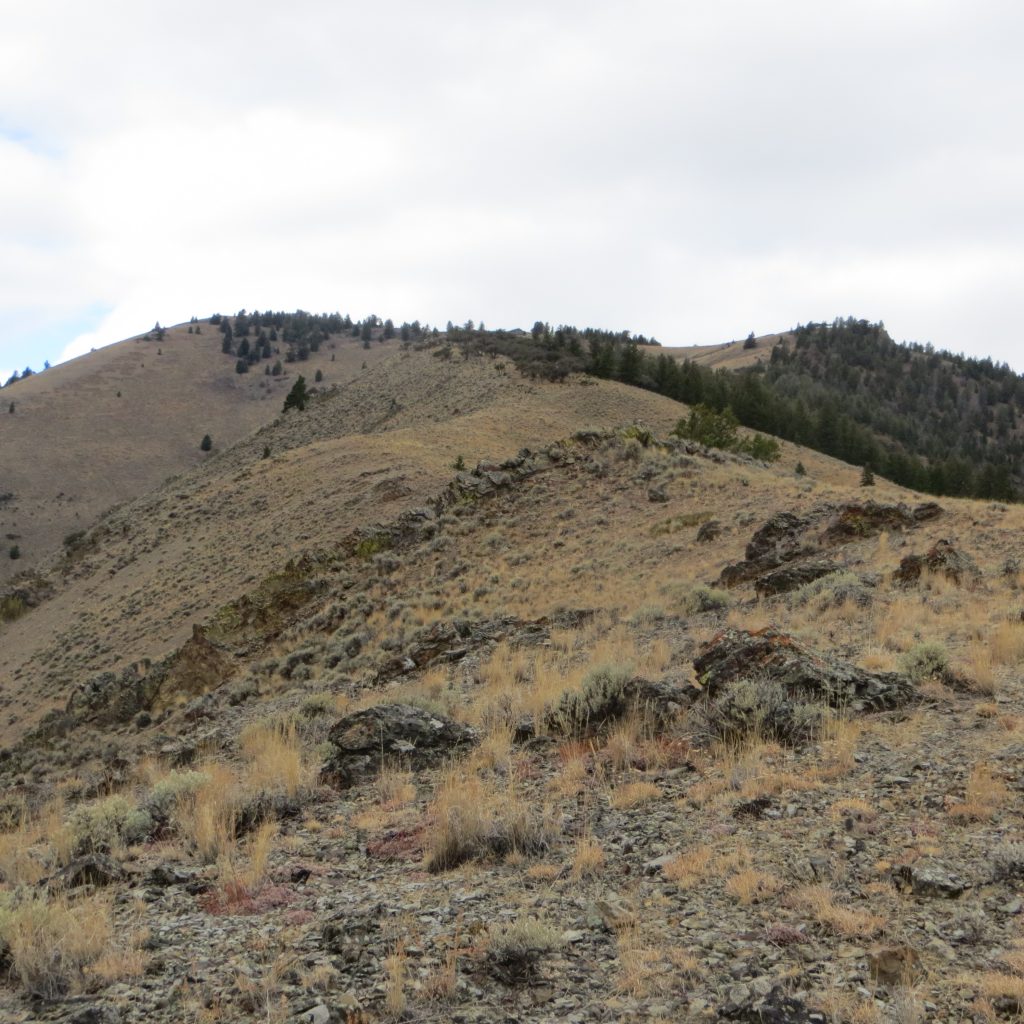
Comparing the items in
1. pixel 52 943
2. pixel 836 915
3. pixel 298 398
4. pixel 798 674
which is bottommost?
pixel 52 943

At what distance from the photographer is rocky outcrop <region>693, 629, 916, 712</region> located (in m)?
7.73

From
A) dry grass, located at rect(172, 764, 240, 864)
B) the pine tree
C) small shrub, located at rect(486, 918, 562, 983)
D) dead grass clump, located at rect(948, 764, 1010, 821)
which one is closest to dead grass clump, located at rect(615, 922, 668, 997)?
small shrub, located at rect(486, 918, 562, 983)

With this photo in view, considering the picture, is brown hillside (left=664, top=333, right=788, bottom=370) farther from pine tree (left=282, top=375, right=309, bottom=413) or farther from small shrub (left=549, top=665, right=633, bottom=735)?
small shrub (left=549, top=665, right=633, bottom=735)

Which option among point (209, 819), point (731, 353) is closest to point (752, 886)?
point (209, 819)

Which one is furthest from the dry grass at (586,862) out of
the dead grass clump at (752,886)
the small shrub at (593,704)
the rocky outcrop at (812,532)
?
the rocky outcrop at (812,532)

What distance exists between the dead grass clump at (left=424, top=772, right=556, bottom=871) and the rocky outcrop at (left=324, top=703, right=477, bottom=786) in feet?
6.38

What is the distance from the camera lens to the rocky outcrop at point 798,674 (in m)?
7.73

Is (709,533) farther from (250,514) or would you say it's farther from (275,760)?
(250,514)

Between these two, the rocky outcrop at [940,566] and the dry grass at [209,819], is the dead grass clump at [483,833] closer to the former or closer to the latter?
the dry grass at [209,819]

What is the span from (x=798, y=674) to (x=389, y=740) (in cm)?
400

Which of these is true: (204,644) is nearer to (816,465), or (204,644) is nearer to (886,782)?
(886,782)

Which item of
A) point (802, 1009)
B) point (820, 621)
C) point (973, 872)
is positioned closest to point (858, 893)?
point (973, 872)

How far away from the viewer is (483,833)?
584 centimetres

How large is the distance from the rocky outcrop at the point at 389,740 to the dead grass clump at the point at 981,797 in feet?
14.8
